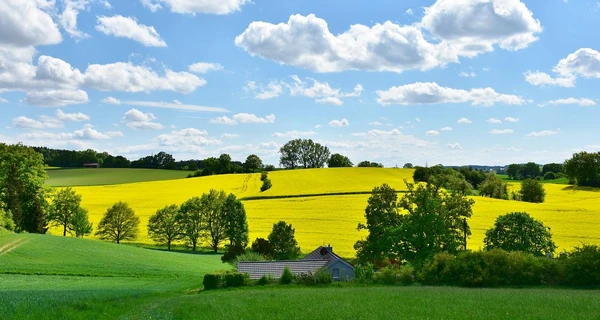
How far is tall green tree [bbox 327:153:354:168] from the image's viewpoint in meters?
157

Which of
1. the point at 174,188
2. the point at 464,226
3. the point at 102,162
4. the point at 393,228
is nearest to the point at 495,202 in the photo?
the point at 464,226

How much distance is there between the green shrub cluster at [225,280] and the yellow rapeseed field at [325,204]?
22756 millimetres

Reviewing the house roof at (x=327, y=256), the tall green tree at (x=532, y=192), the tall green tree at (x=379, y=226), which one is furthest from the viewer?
the tall green tree at (x=532, y=192)

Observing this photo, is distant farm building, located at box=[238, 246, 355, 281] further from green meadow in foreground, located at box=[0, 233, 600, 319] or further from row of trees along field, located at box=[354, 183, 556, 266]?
row of trees along field, located at box=[354, 183, 556, 266]

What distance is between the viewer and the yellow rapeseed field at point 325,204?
65438mm

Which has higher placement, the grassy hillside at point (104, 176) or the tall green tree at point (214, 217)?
the grassy hillside at point (104, 176)

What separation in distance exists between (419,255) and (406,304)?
21.9 m

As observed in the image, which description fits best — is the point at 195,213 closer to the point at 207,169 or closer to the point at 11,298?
the point at 11,298

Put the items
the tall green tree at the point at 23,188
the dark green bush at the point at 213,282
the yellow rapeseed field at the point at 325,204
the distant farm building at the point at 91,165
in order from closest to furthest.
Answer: the dark green bush at the point at 213,282
the yellow rapeseed field at the point at 325,204
the tall green tree at the point at 23,188
the distant farm building at the point at 91,165

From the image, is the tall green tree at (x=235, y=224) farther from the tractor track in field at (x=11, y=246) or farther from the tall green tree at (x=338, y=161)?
the tall green tree at (x=338, y=161)

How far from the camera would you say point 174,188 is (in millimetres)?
108375

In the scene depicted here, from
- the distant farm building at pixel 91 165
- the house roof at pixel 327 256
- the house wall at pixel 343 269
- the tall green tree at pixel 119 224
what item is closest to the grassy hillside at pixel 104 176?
the distant farm building at pixel 91 165

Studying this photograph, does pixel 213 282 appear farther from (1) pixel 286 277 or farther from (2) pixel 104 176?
(2) pixel 104 176

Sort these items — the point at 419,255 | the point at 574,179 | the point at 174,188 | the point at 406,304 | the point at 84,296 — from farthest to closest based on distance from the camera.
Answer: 1. the point at 574,179
2. the point at 174,188
3. the point at 419,255
4. the point at 84,296
5. the point at 406,304
